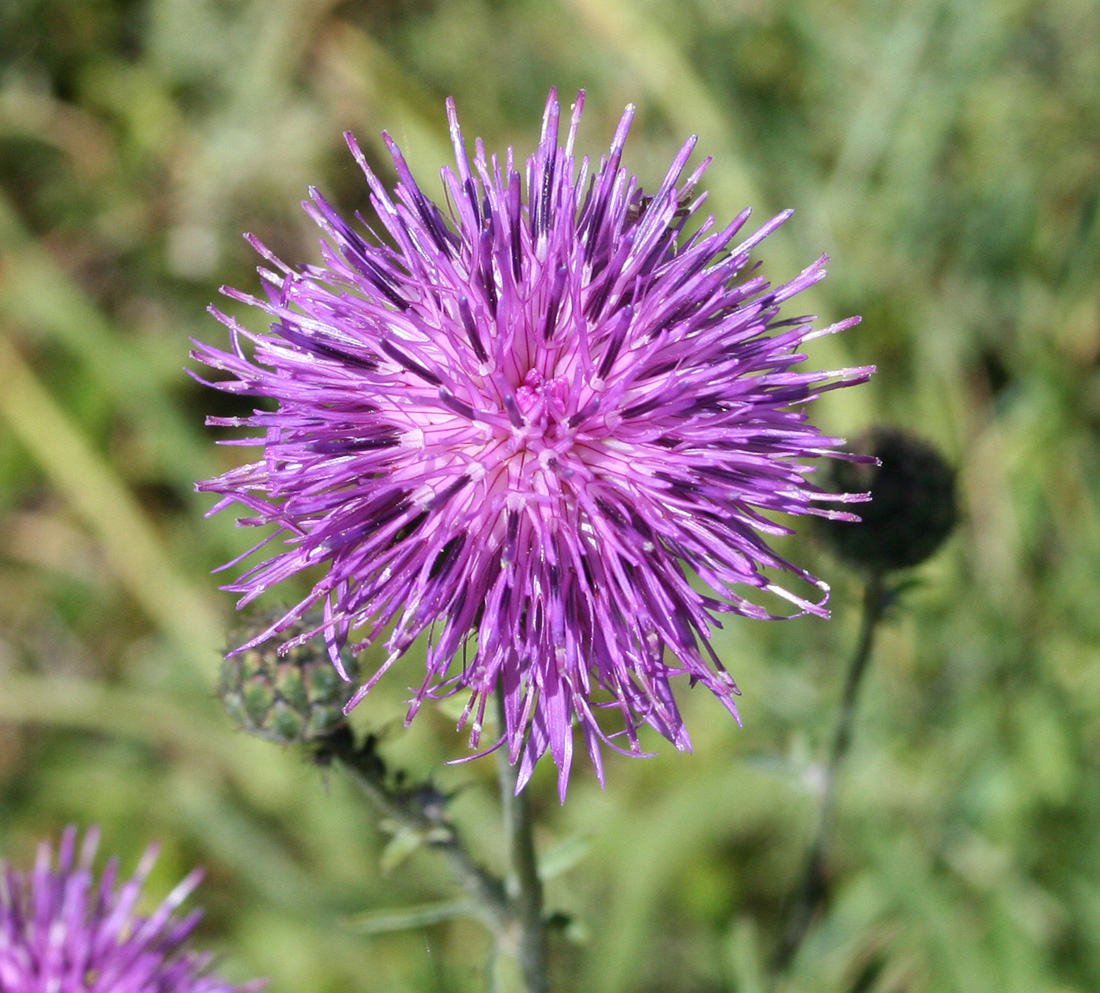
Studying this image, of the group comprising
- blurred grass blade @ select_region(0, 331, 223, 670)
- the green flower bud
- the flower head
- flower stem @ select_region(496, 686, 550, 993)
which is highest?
blurred grass blade @ select_region(0, 331, 223, 670)

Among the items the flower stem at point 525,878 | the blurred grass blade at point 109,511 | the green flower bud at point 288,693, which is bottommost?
the flower stem at point 525,878

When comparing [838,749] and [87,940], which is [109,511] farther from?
[838,749]

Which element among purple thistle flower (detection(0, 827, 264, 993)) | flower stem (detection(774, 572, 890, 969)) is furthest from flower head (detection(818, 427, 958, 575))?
purple thistle flower (detection(0, 827, 264, 993))

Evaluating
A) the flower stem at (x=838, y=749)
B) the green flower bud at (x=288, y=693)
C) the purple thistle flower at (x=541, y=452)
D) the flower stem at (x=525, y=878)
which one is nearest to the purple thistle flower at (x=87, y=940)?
the green flower bud at (x=288, y=693)

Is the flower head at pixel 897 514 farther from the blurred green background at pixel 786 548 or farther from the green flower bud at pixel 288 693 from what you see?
the green flower bud at pixel 288 693

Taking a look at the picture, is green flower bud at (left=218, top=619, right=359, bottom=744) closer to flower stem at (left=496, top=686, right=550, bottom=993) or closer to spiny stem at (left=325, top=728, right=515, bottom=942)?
spiny stem at (left=325, top=728, right=515, bottom=942)
